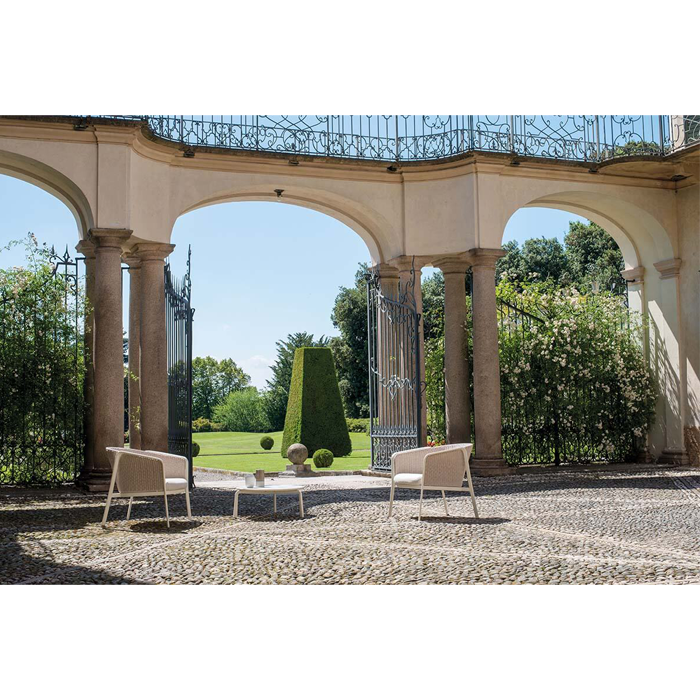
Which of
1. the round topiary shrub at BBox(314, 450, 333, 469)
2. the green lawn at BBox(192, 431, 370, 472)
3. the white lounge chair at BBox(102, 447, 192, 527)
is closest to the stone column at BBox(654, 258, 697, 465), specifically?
the green lawn at BBox(192, 431, 370, 472)

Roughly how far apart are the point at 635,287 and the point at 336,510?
28.5 ft

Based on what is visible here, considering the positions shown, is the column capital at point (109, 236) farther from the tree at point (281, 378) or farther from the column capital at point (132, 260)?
the tree at point (281, 378)

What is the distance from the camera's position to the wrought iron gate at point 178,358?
12195 mm

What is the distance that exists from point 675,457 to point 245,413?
24.7 m

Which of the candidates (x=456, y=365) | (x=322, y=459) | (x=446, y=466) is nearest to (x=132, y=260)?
(x=456, y=365)

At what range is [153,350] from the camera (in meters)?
11.8

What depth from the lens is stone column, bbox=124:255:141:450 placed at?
Answer: 12164mm

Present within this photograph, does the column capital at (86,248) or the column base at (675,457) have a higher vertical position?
the column capital at (86,248)

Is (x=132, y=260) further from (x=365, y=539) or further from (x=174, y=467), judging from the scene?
(x=365, y=539)

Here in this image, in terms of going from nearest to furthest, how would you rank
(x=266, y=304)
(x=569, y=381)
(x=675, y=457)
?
(x=675, y=457) < (x=569, y=381) < (x=266, y=304)

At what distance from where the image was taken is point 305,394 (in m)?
19.3

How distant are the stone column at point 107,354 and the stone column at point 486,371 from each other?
5.43m

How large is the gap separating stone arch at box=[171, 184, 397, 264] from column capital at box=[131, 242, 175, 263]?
106 cm

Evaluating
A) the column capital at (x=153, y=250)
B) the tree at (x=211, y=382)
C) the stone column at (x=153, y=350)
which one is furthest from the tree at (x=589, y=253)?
the stone column at (x=153, y=350)
